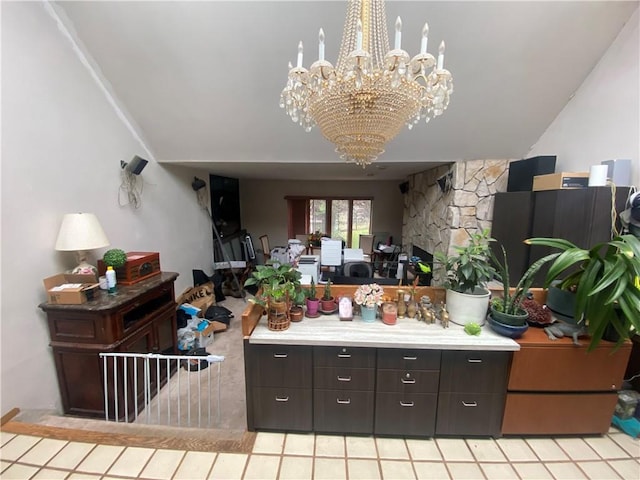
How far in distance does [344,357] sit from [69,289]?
2.05 m

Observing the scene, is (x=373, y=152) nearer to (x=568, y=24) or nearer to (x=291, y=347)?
(x=291, y=347)

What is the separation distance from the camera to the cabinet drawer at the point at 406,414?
1.64 metres

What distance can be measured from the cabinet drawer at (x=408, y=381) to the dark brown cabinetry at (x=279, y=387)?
1.56 ft

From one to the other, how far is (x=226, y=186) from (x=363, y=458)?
18.0 feet

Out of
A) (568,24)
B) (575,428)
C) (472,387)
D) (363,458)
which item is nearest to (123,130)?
(363,458)

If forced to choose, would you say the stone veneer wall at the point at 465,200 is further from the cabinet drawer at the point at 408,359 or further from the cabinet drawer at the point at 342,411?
the cabinet drawer at the point at 342,411

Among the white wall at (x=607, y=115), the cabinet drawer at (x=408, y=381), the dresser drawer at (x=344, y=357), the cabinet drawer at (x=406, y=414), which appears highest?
the white wall at (x=607, y=115)

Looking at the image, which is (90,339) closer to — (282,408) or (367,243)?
(282,408)

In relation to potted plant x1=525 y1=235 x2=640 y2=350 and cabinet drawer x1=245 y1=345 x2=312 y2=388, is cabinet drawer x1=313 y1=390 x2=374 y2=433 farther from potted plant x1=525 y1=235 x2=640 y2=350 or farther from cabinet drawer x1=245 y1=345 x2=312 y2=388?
potted plant x1=525 y1=235 x2=640 y2=350

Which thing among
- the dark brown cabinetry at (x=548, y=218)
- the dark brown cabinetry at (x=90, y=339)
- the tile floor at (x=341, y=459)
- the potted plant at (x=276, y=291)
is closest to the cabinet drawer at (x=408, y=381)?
the tile floor at (x=341, y=459)

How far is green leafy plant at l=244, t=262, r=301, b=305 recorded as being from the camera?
5.45 feet

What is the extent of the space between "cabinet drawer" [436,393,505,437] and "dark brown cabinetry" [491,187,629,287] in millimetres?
1537

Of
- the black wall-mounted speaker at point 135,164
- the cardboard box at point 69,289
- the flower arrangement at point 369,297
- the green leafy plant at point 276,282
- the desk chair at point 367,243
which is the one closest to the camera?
the green leafy plant at point 276,282

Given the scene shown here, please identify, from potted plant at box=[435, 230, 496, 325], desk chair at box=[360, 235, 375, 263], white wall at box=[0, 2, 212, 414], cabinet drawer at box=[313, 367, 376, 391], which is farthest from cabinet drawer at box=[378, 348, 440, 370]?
desk chair at box=[360, 235, 375, 263]
